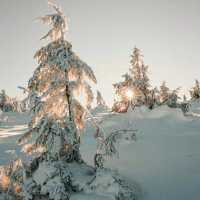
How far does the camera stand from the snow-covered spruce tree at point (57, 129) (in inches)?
591

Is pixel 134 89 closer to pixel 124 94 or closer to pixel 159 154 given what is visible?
pixel 124 94

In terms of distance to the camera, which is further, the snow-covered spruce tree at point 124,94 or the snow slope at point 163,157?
the snow-covered spruce tree at point 124,94

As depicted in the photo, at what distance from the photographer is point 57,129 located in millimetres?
15453

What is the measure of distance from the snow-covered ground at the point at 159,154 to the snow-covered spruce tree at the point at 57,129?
199cm

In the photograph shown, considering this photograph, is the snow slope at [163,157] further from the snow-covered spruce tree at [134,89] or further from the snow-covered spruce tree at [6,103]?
the snow-covered spruce tree at [6,103]

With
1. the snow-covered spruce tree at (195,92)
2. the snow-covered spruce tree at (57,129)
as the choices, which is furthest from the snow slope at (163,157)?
the snow-covered spruce tree at (195,92)

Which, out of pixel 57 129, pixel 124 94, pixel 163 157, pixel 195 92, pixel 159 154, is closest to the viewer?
pixel 57 129

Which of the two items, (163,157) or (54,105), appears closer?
(54,105)

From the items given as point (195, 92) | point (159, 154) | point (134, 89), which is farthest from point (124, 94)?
point (195, 92)

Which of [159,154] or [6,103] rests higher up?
[6,103]

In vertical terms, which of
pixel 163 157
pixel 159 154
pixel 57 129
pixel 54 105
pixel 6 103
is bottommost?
pixel 163 157

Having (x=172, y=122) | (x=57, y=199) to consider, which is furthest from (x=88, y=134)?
(x=57, y=199)

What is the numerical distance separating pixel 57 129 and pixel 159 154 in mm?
7357

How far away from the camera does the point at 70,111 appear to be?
16203mm
